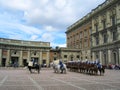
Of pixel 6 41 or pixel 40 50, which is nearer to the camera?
pixel 6 41

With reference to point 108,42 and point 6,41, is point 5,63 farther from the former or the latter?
point 108,42

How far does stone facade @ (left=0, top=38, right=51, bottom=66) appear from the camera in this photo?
54.1 metres

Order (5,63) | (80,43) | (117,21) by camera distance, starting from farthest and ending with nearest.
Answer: (80,43) → (5,63) → (117,21)

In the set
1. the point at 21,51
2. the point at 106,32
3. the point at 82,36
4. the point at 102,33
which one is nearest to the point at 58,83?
the point at 106,32

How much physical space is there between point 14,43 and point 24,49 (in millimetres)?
3451

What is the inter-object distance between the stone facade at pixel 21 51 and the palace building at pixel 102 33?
12.7m

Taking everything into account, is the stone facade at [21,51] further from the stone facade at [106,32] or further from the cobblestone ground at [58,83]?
the cobblestone ground at [58,83]

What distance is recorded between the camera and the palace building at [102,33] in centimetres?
4656

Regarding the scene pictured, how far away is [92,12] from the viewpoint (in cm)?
5934

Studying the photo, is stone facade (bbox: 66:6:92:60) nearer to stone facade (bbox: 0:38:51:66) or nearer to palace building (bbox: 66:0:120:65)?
palace building (bbox: 66:0:120:65)

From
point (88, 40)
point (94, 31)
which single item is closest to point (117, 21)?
point (94, 31)

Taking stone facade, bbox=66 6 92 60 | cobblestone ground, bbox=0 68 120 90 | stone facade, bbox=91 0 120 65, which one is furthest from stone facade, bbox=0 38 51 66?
cobblestone ground, bbox=0 68 120 90

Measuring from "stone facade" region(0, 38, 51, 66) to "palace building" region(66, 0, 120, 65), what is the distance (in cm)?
1270

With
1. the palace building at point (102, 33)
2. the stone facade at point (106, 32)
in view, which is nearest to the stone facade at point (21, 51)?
the palace building at point (102, 33)
